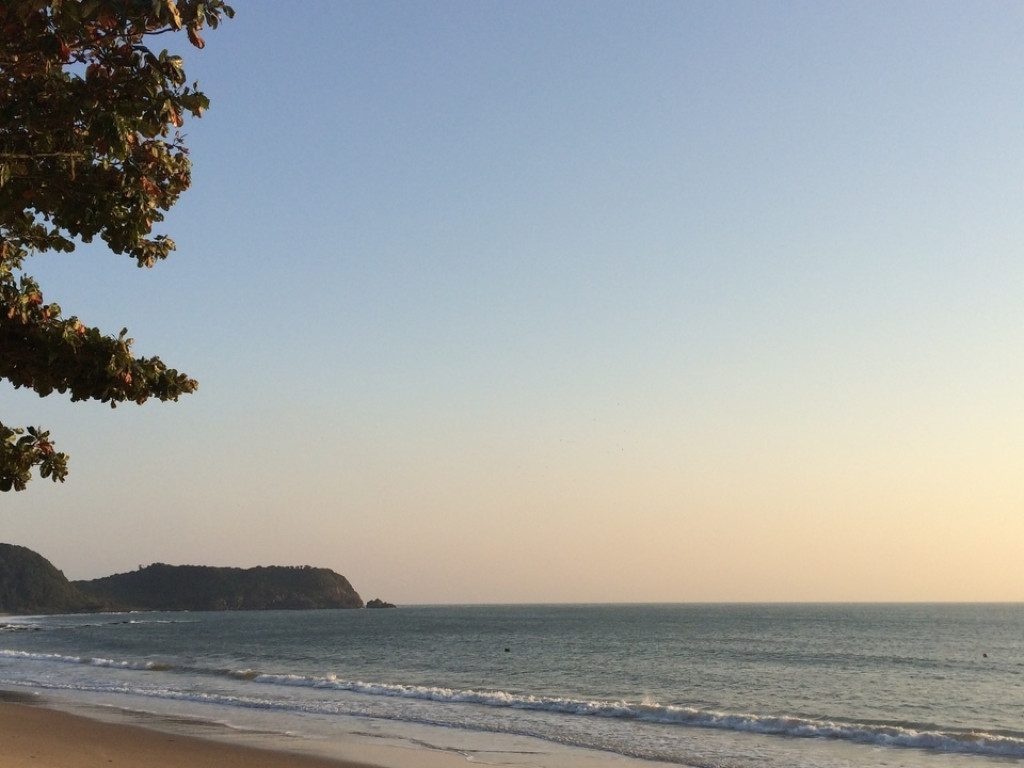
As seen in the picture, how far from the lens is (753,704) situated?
35.2 meters

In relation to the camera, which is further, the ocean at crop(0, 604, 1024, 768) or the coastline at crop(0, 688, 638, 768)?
the ocean at crop(0, 604, 1024, 768)

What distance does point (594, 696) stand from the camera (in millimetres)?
37562

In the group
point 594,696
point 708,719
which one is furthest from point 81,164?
point 594,696

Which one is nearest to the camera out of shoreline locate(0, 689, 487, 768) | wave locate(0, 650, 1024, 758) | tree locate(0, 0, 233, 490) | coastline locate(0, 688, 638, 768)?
tree locate(0, 0, 233, 490)

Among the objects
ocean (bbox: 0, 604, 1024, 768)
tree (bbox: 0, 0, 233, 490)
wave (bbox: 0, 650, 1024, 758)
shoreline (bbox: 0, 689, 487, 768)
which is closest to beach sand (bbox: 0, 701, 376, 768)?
shoreline (bbox: 0, 689, 487, 768)

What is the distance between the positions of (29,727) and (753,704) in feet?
81.3

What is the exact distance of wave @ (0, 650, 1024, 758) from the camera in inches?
969

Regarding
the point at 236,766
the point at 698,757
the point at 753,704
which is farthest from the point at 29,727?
the point at 753,704

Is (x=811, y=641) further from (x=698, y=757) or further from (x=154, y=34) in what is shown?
(x=154, y=34)

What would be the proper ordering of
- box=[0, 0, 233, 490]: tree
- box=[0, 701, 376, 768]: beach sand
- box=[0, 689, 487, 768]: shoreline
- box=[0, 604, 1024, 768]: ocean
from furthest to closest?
box=[0, 604, 1024, 768]: ocean, box=[0, 689, 487, 768]: shoreline, box=[0, 701, 376, 768]: beach sand, box=[0, 0, 233, 490]: tree

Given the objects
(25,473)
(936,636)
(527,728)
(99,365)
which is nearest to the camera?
(99,365)

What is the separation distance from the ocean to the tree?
47.7 feet

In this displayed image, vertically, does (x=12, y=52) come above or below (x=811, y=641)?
above

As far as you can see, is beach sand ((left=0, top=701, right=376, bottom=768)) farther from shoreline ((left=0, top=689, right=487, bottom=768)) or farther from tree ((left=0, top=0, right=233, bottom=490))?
tree ((left=0, top=0, right=233, bottom=490))
